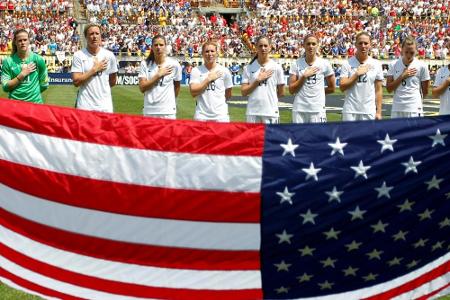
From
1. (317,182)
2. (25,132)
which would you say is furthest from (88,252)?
(317,182)

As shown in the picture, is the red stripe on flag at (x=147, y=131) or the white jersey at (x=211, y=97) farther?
the white jersey at (x=211, y=97)

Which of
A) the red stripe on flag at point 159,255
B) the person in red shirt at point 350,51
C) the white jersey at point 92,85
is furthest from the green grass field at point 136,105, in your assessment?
the person in red shirt at point 350,51

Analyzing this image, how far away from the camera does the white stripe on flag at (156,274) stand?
4949 mm

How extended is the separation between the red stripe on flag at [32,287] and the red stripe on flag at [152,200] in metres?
0.65

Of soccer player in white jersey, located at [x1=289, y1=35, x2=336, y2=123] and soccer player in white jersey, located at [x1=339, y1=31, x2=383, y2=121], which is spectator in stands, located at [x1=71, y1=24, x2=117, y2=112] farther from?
soccer player in white jersey, located at [x1=339, y1=31, x2=383, y2=121]

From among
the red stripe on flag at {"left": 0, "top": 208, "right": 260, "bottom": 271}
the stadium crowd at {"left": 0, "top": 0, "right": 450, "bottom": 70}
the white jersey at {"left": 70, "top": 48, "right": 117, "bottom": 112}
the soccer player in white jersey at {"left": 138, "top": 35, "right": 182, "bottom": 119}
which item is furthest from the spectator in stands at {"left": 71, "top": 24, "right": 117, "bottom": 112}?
the stadium crowd at {"left": 0, "top": 0, "right": 450, "bottom": 70}

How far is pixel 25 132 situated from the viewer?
5.36 meters

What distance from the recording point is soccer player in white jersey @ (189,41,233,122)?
8938mm

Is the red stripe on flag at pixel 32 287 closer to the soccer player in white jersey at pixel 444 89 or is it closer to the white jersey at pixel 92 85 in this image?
the white jersey at pixel 92 85

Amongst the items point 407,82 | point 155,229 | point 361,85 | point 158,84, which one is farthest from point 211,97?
A: point 155,229

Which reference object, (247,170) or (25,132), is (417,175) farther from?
(25,132)

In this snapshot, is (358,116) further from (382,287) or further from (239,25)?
(239,25)

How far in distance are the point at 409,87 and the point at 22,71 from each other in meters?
5.11

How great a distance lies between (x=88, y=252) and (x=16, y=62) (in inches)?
177
